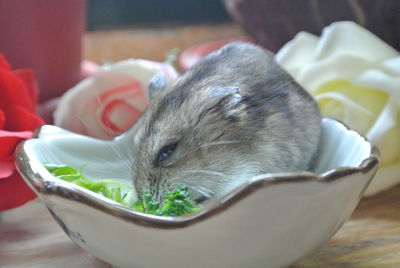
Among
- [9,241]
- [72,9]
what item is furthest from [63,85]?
[9,241]

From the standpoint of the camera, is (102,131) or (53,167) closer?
(53,167)

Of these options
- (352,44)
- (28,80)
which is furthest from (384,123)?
(28,80)

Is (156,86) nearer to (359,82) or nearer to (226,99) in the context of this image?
(226,99)

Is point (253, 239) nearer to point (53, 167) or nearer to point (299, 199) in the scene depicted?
point (299, 199)

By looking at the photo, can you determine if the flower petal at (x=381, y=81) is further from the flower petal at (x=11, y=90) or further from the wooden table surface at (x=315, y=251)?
the flower petal at (x=11, y=90)

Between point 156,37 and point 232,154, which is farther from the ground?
point 232,154

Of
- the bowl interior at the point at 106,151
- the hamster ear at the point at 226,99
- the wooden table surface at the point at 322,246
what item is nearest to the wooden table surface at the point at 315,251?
the wooden table surface at the point at 322,246
